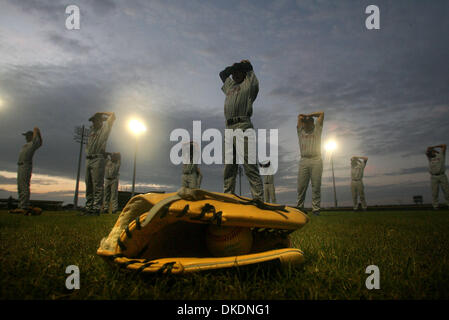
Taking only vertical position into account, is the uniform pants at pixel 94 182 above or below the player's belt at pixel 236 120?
below

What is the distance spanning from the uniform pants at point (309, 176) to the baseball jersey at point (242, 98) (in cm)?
334

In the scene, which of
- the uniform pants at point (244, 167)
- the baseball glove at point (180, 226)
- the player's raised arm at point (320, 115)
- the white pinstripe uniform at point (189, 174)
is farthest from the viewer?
the white pinstripe uniform at point (189, 174)

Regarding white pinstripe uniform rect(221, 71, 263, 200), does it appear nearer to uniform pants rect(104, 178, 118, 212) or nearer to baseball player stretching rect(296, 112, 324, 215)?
baseball player stretching rect(296, 112, 324, 215)

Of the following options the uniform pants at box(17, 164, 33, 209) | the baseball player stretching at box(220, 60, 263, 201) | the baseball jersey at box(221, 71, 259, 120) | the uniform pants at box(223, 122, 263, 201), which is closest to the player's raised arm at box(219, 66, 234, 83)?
the baseball player stretching at box(220, 60, 263, 201)

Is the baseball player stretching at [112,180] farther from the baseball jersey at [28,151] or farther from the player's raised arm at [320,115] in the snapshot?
the player's raised arm at [320,115]

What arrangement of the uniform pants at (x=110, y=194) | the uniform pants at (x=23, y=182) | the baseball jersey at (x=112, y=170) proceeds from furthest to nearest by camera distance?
1. the uniform pants at (x=110, y=194)
2. the baseball jersey at (x=112, y=170)
3. the uniform pants at (x=23, y=182)

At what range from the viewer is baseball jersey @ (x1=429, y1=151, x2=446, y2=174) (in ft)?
34.9

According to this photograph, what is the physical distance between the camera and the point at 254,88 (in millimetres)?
4562

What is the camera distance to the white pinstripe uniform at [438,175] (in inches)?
415

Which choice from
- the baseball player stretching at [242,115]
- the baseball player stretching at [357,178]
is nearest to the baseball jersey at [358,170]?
the baseball player stretching at [357,178]
